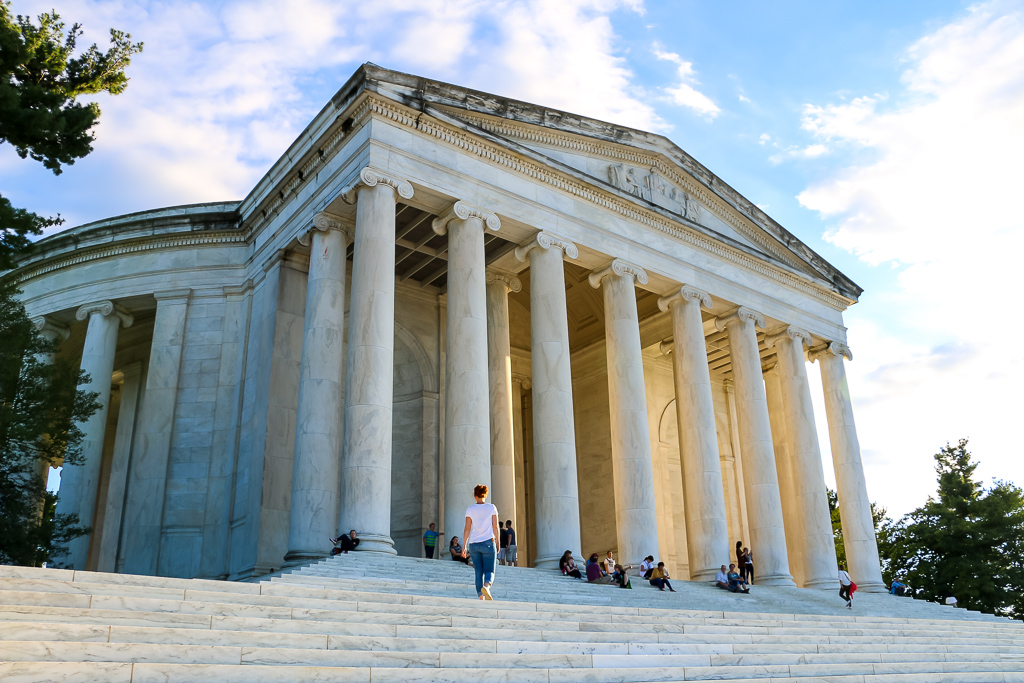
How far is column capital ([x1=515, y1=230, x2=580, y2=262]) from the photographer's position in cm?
3203

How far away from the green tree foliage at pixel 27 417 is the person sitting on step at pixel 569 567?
17.5m

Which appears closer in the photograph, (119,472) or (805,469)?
(805,469)

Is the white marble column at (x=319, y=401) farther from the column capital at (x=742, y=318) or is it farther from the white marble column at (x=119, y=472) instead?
the column capital at (x=742, y=318)

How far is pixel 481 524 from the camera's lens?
16328mm

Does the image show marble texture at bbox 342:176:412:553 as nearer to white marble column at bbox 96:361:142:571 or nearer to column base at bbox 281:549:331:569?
column base at bbox 281:549:331:569

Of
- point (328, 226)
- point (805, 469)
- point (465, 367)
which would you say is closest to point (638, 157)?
point (328, 226)

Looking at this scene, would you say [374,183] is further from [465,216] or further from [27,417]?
[27,417]

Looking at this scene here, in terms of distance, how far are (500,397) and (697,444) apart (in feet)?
27.8

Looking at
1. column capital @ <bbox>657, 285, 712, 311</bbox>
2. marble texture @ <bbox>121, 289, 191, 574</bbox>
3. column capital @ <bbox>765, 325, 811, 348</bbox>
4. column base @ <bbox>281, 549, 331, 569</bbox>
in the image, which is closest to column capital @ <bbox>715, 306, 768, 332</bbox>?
column capital @ <bbox>765, 325, 811, 348</bbox>

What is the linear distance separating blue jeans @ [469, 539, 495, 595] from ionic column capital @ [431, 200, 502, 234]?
15.8 meters

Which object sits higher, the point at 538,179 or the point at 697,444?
the point at 538,179

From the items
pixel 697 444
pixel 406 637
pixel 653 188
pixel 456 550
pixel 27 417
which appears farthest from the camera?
pixel 653 188

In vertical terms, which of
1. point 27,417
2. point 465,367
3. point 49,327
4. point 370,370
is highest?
point 49,327

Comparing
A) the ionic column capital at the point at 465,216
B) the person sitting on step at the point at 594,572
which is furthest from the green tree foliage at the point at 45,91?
the person sitting on step at the point at 594,572
